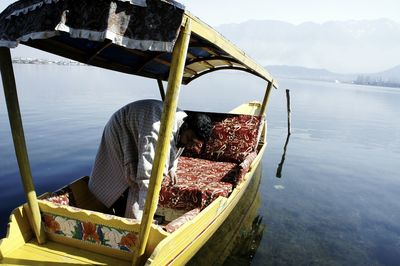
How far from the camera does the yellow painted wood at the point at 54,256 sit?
11.6 ft

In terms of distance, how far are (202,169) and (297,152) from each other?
8476 mm

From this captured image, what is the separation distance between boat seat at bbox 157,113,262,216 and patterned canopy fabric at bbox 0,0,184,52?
296 centimetres

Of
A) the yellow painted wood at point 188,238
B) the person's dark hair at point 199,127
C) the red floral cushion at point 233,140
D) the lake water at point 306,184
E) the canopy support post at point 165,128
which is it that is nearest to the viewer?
the canopy support post at point 165,128

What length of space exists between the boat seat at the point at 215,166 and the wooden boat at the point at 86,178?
6 cm

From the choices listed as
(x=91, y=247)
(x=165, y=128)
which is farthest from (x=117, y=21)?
(x=91, y=247)

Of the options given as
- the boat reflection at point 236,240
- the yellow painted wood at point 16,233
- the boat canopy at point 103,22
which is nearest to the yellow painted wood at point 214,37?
the boat canopy at point 103,22

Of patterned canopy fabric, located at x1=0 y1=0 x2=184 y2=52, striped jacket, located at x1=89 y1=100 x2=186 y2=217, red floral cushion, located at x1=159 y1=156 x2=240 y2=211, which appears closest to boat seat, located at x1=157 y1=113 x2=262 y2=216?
red floral cushion, located at x1=159 y1=156 x2=240 y2=211

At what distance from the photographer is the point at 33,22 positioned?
297 cm

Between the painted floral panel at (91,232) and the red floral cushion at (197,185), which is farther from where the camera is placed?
the red floral cushion at (197,185)

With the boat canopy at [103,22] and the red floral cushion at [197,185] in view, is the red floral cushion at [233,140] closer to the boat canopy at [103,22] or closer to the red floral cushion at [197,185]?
the red floral cushion at [197,185]

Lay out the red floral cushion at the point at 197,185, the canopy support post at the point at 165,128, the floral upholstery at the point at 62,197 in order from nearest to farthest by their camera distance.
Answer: the canopy support post at the point at 165,128, the floral upholstery at the point at 62,197, the red floral cushion at the point at 197,185

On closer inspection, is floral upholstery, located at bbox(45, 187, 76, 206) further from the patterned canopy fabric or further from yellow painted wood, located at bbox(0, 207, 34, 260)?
the patterned canopy fabric

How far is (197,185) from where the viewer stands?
18.8ft

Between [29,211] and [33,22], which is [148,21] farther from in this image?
[29,211]
